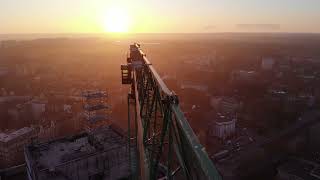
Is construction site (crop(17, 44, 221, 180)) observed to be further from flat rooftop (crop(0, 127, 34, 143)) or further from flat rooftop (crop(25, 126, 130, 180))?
flat rooftop (crop(0, 127, 34, 143))

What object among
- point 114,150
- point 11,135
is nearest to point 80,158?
point 114,150

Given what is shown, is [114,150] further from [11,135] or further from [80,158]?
[11,135]

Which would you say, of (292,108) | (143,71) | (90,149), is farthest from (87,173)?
(292,108)

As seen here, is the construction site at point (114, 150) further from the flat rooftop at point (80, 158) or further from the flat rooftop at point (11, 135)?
the flat rooftop at point (11, 135)

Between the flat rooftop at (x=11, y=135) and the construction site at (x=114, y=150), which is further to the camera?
the flat rooftop at (x=11, y=135)

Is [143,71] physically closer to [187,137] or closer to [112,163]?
[187,137]

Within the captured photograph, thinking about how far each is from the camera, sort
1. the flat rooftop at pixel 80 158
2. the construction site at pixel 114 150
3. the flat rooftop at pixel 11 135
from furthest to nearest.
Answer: the flat rooftop at pixel 11 135 < the flat rooftop at pixel 80 158 < the construction site at pixel 114 150

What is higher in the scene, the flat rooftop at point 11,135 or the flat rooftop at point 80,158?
the flat rooftop at point 80,158

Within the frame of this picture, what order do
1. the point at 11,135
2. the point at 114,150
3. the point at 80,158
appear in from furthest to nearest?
the point at 11,135 < the point at 114,150 < the point at 80,158

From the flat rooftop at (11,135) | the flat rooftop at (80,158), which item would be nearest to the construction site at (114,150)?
the flat rooftop at (80,158)
